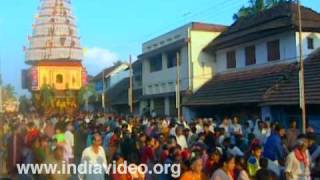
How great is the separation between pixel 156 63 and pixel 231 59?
10.4 m

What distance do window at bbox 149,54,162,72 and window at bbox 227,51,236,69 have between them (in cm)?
843

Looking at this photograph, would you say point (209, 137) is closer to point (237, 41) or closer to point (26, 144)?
point (26, 144)

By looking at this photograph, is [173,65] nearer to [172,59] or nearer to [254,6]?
[172,59]

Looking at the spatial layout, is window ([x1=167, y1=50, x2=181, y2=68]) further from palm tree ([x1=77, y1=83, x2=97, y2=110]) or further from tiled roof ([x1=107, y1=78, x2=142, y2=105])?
palm tree ([x1=77, y1=83, x2=97, y2=110])

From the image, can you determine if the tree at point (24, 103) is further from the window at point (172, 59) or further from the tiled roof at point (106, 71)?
the window at point (172, 59)

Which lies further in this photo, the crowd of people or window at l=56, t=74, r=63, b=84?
window at l=56, t=74, r=63, b=84

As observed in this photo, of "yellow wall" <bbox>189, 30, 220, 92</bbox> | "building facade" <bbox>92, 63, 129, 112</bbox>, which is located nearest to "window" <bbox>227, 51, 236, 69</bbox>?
"yellow wall" <bbox>189, 30, 220, 92</bbox>

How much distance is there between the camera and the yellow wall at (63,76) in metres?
69.6

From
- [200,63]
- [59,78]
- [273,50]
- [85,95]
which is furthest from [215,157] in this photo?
[59,78]

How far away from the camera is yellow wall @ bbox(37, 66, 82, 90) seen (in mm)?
69625

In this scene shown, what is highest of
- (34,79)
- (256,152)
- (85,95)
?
(34,79)

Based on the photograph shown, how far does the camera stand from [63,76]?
7125cm

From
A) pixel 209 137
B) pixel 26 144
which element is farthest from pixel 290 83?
pixel 26 144

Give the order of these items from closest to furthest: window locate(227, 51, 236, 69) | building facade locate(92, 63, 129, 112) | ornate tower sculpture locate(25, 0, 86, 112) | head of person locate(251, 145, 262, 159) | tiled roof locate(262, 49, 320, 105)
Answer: head of person locate(251, 145, 262, 159) → tiled roof locate(262, 49, 320, 105) → window locate(227, 51, 236, 69) → building facade locate(92, 63, 129, 112) → ornate tower sculpture locate(25, 0, 86, 112)
